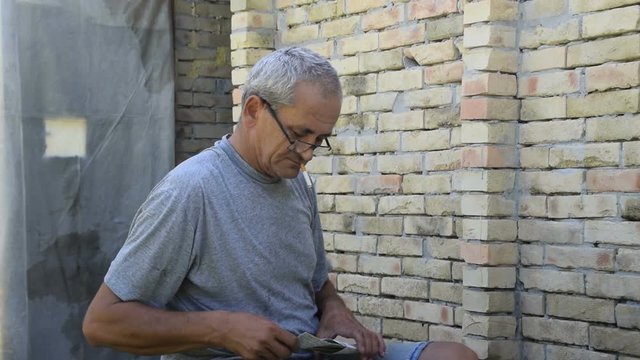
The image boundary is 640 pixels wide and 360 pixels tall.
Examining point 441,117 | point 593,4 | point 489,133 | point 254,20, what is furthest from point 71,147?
point 593,4

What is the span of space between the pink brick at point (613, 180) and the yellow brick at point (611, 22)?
551mm

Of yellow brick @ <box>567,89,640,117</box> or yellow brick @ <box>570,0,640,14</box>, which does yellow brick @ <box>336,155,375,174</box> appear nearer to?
yellow brick @ <box>567,89,640,117</box>

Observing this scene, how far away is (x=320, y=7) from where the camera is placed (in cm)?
620

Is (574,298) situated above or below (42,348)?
above

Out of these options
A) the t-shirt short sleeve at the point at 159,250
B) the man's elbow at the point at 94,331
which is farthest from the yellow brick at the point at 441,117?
the man's elbow at the point at 94,331

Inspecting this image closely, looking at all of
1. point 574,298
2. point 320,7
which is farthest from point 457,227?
point 320,7

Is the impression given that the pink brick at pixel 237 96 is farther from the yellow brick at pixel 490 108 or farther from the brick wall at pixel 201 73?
the yellow brick at pixel 490 108

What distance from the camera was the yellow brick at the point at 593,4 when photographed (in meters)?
4.52

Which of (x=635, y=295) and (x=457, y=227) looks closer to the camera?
(x=635, y=295)

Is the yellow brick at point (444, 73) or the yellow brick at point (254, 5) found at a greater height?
the yellow brick at point (254, 5)

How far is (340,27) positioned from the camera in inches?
238

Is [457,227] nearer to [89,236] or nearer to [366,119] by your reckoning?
[366,119]

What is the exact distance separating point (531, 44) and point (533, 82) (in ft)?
0.54

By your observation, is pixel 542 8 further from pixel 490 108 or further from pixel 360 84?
pixel 360 84
